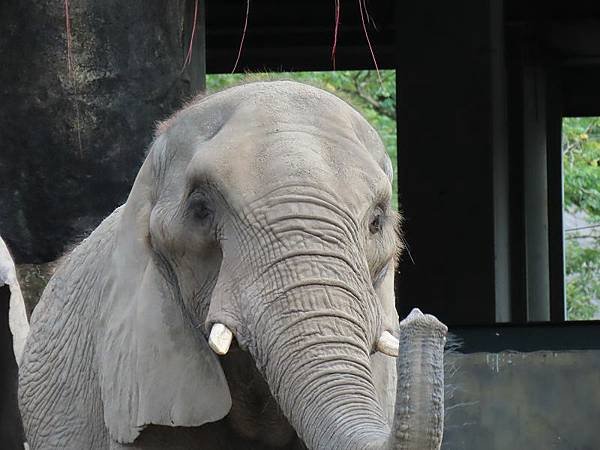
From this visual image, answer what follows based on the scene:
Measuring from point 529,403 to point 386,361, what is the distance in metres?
3.67

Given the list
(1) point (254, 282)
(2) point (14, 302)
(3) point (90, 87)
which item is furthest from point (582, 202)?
(1) point (254, 282)

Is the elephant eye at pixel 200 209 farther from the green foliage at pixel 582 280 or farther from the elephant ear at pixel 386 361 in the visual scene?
the green foliage at pixel 582 280

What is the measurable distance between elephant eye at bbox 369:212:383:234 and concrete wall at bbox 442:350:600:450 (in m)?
3.66

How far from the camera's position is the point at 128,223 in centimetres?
607

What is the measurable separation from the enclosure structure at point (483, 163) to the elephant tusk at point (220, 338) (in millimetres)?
3590

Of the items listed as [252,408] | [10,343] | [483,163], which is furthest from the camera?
[483,163]

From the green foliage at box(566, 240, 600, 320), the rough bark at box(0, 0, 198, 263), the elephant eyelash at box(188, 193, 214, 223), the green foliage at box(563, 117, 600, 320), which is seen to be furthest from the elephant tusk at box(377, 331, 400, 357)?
the green foliage at box(566, 240, 600, 320)

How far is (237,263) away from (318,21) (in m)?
9.19

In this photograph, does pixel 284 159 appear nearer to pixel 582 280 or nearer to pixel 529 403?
pixel 529 403

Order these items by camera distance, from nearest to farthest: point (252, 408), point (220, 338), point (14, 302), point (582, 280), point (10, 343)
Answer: point (220, 338), point (252, 408), point (14, 302), point (10, 343), point (582, 280)

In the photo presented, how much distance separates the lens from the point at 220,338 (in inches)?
212

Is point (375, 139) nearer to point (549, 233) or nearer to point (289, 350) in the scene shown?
point (289, 350)

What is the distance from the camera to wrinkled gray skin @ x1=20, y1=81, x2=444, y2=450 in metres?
5.23

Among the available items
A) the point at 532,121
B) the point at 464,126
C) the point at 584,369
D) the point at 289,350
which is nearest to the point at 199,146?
the point at 289,350
